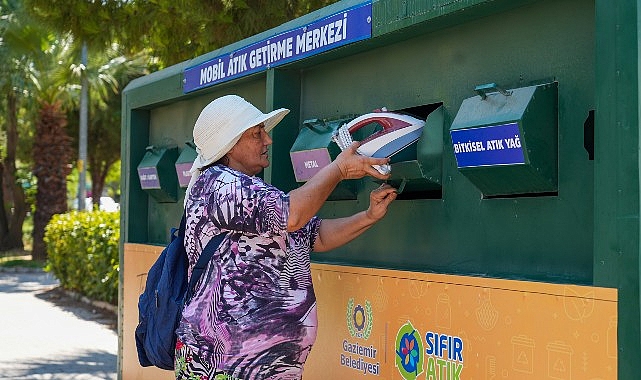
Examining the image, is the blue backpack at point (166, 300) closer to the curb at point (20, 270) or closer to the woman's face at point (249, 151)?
the woman's face at point (249, 151)

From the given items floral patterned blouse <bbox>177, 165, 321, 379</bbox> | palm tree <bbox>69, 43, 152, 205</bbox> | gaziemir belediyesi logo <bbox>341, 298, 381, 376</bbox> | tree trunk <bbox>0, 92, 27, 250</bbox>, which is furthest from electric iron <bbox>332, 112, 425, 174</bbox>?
tree trunk <bbox>0, 92, 27, 250</bbox>

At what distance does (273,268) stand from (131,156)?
3658 millimetres

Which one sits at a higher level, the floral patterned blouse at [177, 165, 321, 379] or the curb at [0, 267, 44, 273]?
the floral patterned blouse at [177, 165, 321, 379]

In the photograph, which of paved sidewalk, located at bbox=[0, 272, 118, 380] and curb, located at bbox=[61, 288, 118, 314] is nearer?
paved sidewalk, located at bbox=[0, 272, 118, 380]

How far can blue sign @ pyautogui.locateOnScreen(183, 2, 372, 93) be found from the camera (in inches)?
163

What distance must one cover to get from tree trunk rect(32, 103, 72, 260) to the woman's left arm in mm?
22405

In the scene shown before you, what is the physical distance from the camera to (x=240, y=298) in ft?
11.1

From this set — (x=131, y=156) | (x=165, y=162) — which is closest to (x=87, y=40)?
(x=131, y=156)

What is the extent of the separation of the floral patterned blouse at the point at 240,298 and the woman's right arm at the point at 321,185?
0.41ft

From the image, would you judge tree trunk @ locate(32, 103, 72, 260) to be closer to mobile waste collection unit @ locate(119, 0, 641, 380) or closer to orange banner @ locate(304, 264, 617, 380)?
mobile waste collection unit @ locate(119, 0, 641, 380)

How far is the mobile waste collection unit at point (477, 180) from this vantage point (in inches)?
111

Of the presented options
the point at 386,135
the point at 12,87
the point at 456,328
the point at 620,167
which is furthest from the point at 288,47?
the point at 12,87

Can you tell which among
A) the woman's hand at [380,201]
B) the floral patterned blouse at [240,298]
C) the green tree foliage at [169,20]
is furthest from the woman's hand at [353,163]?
the green tree foliage at [169,20]

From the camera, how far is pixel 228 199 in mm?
3299
